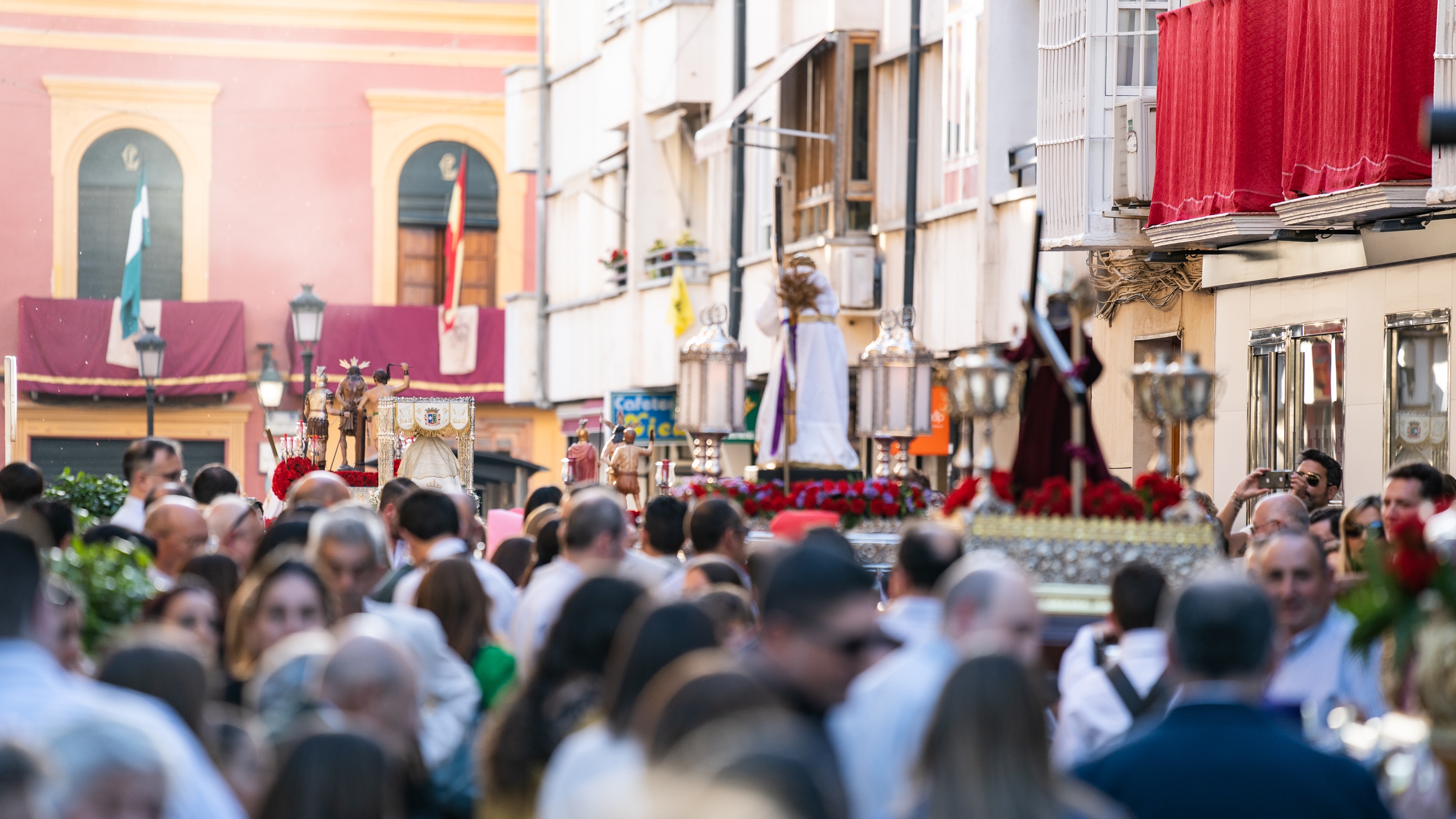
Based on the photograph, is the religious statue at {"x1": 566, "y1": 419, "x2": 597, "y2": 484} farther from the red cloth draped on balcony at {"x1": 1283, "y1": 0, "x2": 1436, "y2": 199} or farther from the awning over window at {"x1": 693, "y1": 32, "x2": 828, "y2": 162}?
the red cloth draped on balcony at {"x1": 1283, "y1": 0, "x2": 1436, "y2": 199}

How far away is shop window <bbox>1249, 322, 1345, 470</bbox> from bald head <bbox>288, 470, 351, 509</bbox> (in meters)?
10.2

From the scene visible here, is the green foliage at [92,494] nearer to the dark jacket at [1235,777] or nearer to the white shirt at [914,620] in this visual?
the white shirt at [914,620]

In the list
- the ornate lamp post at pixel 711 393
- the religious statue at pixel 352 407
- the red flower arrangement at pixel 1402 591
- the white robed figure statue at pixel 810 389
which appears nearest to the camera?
the red flower arrangement at pixel 1402 591

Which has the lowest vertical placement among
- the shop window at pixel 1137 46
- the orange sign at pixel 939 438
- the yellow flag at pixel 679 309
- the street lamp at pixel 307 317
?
the orange sign at pixel 939 438

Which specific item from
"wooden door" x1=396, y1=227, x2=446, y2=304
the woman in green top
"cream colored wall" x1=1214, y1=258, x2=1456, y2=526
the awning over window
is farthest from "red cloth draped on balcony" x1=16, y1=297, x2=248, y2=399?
the woman in green top

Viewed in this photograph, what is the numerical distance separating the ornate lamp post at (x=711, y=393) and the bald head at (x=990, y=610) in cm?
937

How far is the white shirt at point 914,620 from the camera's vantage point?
6953mm

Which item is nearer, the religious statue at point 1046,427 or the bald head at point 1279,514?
the religious statue at point 1046,427

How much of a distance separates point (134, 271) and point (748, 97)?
16041 millimetres

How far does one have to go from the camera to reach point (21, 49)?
41.7 metres

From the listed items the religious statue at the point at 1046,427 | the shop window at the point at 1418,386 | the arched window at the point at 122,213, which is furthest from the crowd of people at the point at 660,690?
the arched window at the point at 122,213

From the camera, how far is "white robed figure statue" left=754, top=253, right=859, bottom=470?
1500cm

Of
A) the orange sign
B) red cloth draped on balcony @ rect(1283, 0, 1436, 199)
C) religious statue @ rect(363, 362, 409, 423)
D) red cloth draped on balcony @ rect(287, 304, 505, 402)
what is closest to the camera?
red cloth draped on balcony @ rect(1283, 0, 1436, 199)

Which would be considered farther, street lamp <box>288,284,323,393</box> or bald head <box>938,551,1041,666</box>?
street lamp <box>288,284,323,393</box>
